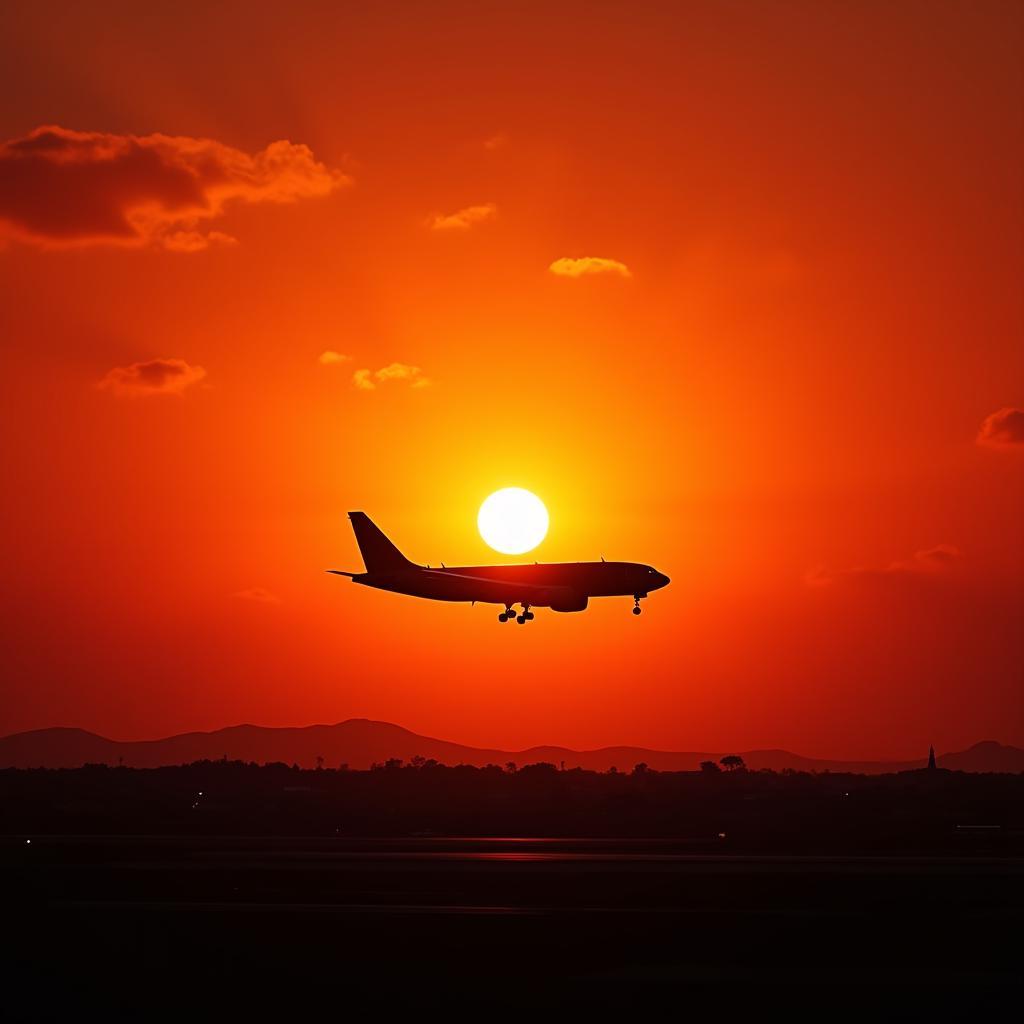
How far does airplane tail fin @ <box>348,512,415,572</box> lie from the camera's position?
14875cm

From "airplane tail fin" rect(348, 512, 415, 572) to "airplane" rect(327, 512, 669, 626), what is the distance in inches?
193

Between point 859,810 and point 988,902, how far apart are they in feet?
309

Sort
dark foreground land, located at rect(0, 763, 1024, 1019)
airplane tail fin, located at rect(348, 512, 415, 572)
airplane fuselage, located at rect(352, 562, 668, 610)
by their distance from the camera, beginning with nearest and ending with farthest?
dark foreground land, located at rect(0, 763, 1024, 1019), airplane fuselage, located at rect(352, 562, 668, 610), airplane tail fin, located at rect(348, 512, 415, 572)

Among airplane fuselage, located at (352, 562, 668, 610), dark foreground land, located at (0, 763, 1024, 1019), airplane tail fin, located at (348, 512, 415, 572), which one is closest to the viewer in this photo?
dark foreground land, located at (0, 763, 1024, 1019)

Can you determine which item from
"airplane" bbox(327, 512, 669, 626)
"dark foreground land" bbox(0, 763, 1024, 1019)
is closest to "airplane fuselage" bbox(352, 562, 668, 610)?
"airplane" bbox(327, 512, 669, 626)

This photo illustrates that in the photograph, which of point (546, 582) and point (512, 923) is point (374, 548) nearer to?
point (546, 582)

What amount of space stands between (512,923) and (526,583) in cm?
8352

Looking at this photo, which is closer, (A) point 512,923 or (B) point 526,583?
(A) point 512,923

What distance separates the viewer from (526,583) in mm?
134875

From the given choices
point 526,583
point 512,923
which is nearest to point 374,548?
point 526,583

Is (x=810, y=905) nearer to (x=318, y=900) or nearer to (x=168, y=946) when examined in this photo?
(x=318, y=900)

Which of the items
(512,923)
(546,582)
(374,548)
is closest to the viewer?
(512,923)

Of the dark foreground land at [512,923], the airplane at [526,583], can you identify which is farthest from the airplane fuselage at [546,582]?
the dark foreground land at [512,923]

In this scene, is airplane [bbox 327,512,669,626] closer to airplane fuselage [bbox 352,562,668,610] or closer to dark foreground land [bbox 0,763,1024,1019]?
airplane fuselage [bbox 352,562,668,610]
